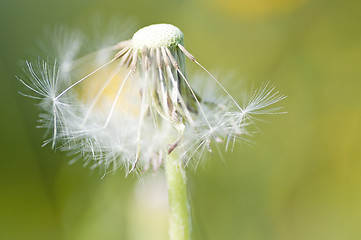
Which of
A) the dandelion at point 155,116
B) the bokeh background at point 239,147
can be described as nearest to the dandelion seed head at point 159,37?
the dandelion at point 155,116

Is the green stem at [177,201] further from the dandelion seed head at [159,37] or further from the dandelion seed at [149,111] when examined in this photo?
the dandelion seed head at [159,37]

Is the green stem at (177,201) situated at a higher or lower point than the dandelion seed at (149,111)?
lower

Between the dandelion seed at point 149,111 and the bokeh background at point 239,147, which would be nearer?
the dandelion seed at point 149,111

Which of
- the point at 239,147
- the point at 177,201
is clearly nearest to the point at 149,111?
the point at 177,201

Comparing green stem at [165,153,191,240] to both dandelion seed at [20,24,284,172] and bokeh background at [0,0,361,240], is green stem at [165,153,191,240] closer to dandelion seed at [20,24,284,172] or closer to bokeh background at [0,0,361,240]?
dandelion seed at [20,24,284,172]

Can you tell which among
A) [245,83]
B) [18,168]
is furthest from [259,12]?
[18,168]

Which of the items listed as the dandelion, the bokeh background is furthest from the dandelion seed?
the bokeh background

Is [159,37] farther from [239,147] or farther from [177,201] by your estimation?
[239,147]
